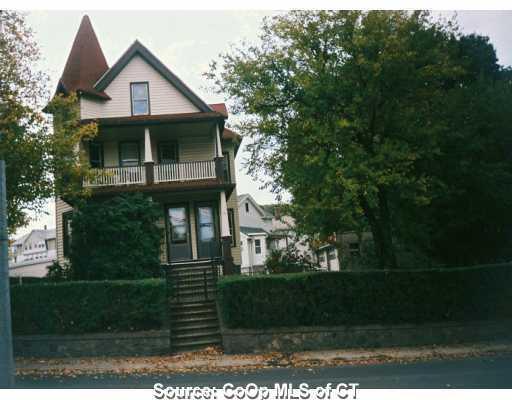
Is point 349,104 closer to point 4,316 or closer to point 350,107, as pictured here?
point 350,107

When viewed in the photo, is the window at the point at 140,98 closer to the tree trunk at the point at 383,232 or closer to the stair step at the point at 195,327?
the stair step at the point at 195,327

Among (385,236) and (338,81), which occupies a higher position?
(338,81)

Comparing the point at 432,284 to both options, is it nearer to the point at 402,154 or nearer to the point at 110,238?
the point at 402,154

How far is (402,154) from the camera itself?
41.9 feet

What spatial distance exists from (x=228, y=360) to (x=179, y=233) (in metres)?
8.81

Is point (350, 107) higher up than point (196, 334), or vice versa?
point (350, 107)

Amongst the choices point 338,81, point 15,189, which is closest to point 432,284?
A: point 338,81

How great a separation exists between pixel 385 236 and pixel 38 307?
1072cm

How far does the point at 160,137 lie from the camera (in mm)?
20250

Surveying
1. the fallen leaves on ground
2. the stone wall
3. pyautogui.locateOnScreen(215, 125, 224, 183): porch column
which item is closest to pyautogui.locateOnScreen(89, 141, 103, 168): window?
pyautogui.locateOnScreen(215, 125, 224, 183): porch column

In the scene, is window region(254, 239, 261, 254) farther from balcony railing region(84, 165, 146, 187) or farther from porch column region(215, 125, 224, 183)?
balcony railing region(84, 165, 146, 187)

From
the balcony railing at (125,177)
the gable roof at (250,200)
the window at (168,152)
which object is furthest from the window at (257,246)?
the balcony railing at (125,177)

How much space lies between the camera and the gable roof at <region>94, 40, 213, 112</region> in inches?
762

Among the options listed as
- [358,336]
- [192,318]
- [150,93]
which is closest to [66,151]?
[192,318]
